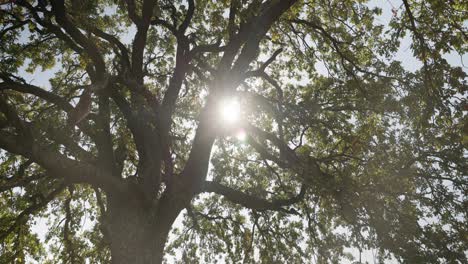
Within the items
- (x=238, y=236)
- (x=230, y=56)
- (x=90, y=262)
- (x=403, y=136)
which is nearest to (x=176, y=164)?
(x=238, y=236)

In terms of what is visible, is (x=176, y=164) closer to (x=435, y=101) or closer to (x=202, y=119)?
(x=202, y=119)

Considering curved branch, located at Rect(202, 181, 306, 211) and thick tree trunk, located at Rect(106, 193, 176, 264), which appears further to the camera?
curved branch, located at Rect(202, 181, 306, 211)

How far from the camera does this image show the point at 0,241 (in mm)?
8688

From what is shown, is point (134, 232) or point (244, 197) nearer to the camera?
point (134, 232)

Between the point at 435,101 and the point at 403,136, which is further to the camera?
the point at 403,136

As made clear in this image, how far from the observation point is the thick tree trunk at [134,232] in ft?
22.4

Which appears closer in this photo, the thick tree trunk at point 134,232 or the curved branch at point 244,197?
the thick tree trunk at point 134,232

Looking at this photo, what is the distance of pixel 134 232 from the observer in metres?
7.15

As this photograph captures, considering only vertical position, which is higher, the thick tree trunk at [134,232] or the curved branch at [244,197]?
the curved branch at [244,197]

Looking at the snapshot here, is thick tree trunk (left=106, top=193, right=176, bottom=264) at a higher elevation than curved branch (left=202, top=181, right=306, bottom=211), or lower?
lower

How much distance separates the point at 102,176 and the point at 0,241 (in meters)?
3.94

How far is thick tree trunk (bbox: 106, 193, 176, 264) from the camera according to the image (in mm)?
6828

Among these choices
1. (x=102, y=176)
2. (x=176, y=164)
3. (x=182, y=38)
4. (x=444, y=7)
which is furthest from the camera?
(x=176, y=164)

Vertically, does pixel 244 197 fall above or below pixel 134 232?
above
